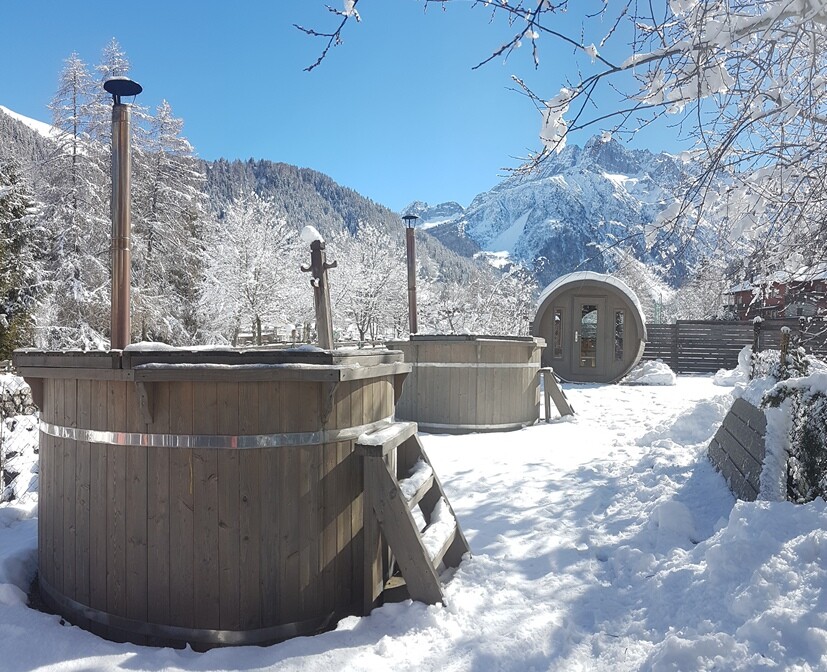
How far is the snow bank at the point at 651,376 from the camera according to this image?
45.8 ft

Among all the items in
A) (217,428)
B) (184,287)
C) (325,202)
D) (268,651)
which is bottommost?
(268,651)

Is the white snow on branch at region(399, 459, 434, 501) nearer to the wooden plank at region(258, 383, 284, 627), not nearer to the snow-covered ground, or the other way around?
the snow-covered ground

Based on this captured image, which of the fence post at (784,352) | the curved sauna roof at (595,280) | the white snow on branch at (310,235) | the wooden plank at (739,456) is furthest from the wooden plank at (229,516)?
the curved sauna roof at (595,280)

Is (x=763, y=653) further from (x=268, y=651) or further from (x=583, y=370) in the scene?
(x=583, y=370)

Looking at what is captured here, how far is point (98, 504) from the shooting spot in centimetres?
304

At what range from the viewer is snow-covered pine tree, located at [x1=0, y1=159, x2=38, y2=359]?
47.6 ft

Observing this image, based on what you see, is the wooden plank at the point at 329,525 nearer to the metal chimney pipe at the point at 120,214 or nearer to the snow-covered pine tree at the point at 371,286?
the metal chimney pipe at the point at 120,214

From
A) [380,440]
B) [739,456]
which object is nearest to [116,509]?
[380,440]

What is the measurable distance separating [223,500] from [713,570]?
252 cm

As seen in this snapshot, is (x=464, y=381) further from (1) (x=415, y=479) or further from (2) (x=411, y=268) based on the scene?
(1) (x=415, y=479)

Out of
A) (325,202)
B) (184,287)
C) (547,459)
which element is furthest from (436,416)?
(325,202)

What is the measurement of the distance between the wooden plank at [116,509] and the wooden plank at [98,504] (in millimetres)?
25

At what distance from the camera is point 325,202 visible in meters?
118

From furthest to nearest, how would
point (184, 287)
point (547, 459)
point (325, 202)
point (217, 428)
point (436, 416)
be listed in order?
point (325, 202) < point (184, 287) < point (436, 416) < point (547, 459) < point (217, 428)
